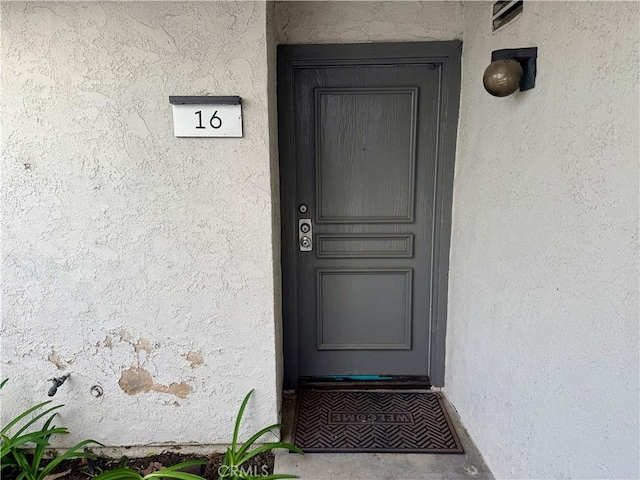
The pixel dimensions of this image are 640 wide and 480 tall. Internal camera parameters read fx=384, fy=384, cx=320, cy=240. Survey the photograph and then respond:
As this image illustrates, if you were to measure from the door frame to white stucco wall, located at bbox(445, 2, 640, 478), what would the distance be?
21 cm

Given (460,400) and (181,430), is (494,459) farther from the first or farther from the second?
(181,430)

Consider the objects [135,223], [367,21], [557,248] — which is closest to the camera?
[557,248]

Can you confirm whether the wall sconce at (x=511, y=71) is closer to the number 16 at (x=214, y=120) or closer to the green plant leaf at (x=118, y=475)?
the number 16 at (x=214, y=120)

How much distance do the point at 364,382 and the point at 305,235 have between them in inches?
42.2

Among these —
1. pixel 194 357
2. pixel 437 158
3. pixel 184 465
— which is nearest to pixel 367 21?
pixel 437 158

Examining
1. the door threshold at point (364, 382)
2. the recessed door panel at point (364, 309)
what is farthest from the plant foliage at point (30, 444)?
the recessed door panel at point (364, 309)

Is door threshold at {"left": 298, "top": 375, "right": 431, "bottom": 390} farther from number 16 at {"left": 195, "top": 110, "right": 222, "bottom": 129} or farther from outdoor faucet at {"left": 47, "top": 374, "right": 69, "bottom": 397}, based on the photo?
number 16 at {"left": 195, "top": 110, "right": 222, "bottom": 129}

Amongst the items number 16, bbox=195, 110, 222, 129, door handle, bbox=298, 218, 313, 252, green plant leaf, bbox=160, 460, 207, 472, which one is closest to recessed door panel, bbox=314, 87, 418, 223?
door handle, bbox=298, 218, 313, 252

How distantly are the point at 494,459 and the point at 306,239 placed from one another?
60.0 inches

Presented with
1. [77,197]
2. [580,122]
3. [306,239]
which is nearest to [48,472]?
[77,197]

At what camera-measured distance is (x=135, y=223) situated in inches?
75.2

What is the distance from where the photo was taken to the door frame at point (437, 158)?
2.23 metres

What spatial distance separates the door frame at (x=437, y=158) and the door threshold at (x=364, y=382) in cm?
7

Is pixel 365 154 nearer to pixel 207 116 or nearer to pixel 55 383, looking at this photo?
pixel 207 116
